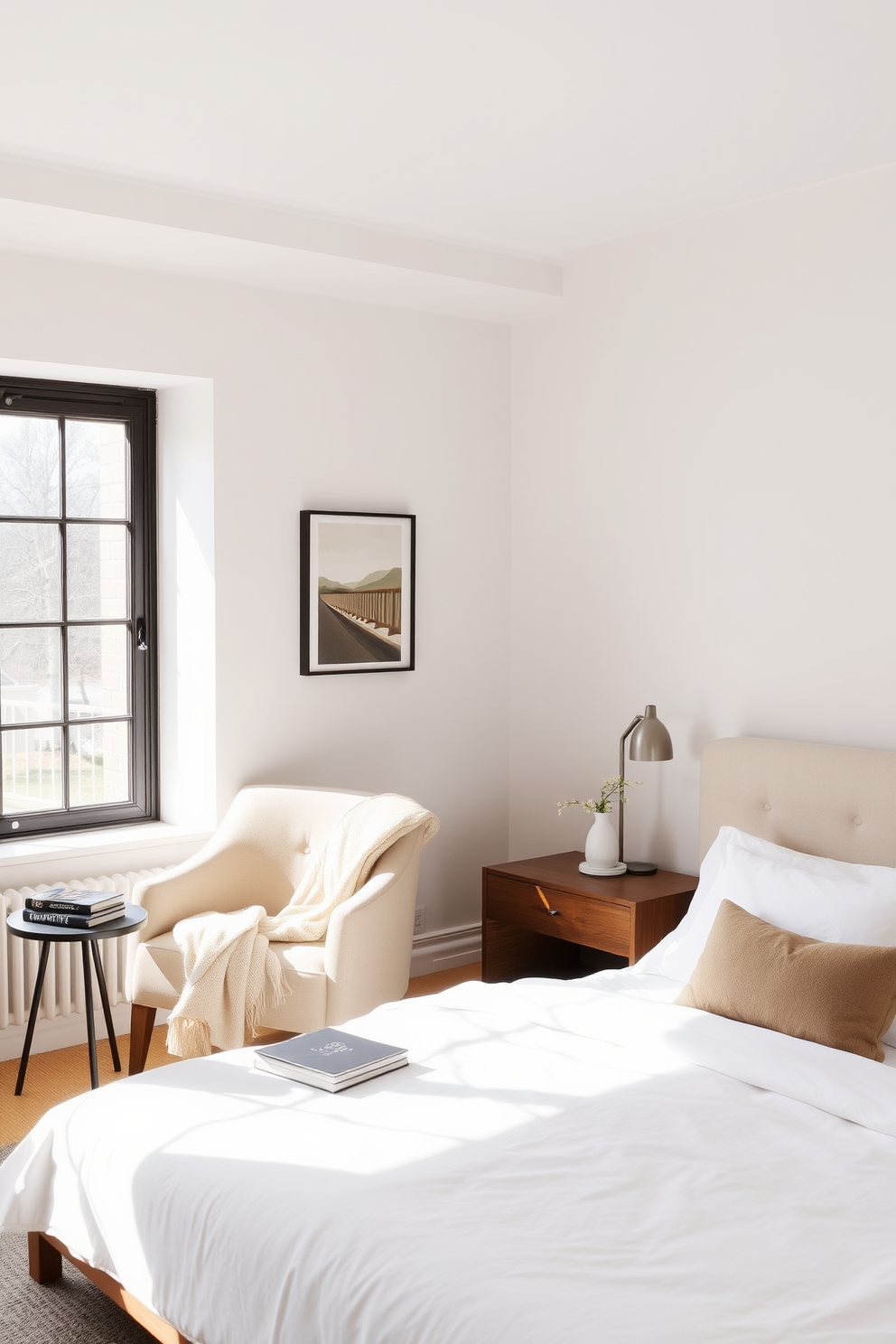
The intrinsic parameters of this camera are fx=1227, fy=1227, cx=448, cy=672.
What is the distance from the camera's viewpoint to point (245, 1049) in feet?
9.09

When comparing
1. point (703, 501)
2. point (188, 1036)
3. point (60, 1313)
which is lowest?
point (60, 1313)

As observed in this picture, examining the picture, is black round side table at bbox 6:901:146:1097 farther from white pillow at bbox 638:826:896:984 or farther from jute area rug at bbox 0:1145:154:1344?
white pillow at bbox 638:826:896:984

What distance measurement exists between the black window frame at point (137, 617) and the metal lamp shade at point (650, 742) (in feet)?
5.64

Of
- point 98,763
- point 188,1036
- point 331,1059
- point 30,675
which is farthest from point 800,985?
point 30,675

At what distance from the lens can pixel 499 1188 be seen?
2.09 meters

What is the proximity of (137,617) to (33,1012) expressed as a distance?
1415 mm

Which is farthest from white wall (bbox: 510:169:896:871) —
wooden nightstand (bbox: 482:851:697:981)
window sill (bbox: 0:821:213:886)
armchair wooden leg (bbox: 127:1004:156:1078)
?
armchair wooden leg (bbox: 127:1004:156:1078)

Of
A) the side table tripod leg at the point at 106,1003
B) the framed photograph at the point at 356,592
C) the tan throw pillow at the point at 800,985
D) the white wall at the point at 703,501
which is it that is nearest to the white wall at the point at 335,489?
the framed photograph at the point at 356,592

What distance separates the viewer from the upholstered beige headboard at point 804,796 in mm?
3459

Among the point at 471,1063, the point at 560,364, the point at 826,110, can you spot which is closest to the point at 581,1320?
the point at 471,1063

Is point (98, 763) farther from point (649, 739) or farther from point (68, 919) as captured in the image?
point (649, 739)

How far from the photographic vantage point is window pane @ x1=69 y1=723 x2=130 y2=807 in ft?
14.1

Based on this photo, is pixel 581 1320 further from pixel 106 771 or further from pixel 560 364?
pixel 560 364

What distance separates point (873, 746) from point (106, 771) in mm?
2594
